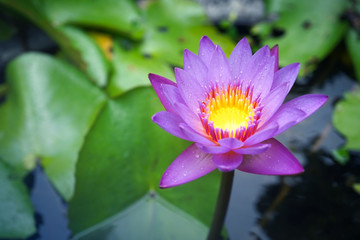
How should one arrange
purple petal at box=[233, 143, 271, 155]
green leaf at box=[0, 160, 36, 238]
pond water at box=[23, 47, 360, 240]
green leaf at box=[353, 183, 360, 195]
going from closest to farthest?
purple petal at box=[233, 143, 271, 155], green leaf at box=[0, 160, 36, 238], pond water at box=[23, 47, 360, 240], green leaf at box=[353, 183, 360, 195]

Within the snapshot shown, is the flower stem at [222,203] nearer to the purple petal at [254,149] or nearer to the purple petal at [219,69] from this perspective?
the purple petal at [254,149]

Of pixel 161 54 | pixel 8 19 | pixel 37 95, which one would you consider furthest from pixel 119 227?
pixel 8 19

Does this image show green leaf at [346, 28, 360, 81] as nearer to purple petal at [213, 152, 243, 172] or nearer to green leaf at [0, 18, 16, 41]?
purple petal at [213, 152, 243, 172]

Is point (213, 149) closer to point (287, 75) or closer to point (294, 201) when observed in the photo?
point (287, 75)

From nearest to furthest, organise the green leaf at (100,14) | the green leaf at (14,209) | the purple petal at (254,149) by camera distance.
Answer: the purple petal at (254,149) < the green leaf at (14,209) < the green leaf at (100,14)

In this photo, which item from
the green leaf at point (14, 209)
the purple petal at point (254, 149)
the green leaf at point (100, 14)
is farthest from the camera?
the green leaf at point (100, 14)

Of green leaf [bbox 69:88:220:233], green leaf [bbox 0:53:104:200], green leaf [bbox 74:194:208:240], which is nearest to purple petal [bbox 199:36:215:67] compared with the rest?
green leaf [bbox 69:88:220:233]

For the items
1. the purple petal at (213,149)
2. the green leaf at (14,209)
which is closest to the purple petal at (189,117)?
the purple petal at (213,149)
